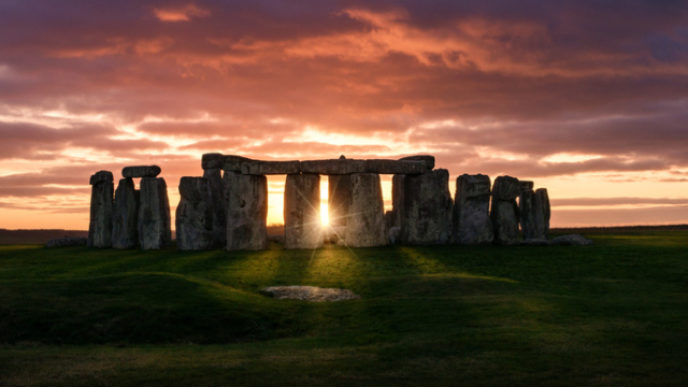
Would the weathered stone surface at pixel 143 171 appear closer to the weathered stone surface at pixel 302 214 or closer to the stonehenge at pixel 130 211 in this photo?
the stonehenge at pixel 130 211

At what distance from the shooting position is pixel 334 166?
3397 centimetres

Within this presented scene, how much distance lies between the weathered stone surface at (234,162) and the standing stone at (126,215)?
6.36 metres

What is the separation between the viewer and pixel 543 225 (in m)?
39.0

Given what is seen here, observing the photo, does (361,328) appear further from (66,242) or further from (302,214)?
(66,242)

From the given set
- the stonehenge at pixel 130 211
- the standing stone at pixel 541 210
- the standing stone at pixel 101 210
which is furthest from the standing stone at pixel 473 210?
the standing stone at pixel 101 210

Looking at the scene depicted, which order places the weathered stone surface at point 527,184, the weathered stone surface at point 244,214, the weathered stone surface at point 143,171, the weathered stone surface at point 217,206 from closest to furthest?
the weathered stone surface at point 244,214 < the weathered stone surface at point 217,206 < the weathered stone surface at point 143,171 < the weathered stone surface at point 527,184

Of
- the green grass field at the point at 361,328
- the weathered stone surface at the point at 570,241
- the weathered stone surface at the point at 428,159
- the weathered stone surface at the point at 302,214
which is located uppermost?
the weathered stone surface at the point at 428,159

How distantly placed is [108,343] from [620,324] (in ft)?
35.0

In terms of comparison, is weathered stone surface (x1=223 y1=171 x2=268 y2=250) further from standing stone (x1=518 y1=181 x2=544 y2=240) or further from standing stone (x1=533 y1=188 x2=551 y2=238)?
standing stone (x1=533 y1=188 x2=551 y2=238)

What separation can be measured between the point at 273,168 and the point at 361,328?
19.1m

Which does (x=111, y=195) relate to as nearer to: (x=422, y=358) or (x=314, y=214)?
(x=314, y=214)

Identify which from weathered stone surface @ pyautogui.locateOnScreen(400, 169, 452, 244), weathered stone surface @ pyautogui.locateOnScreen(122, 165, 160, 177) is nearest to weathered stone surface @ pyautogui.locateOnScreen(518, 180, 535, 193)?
weathered stone surface @ pyautogui.locateOnScreen(400, 169, 452, 244)

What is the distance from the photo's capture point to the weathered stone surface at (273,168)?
33.8 metres

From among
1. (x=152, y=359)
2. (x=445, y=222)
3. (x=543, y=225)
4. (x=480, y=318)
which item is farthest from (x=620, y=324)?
(x=543, y=225)
